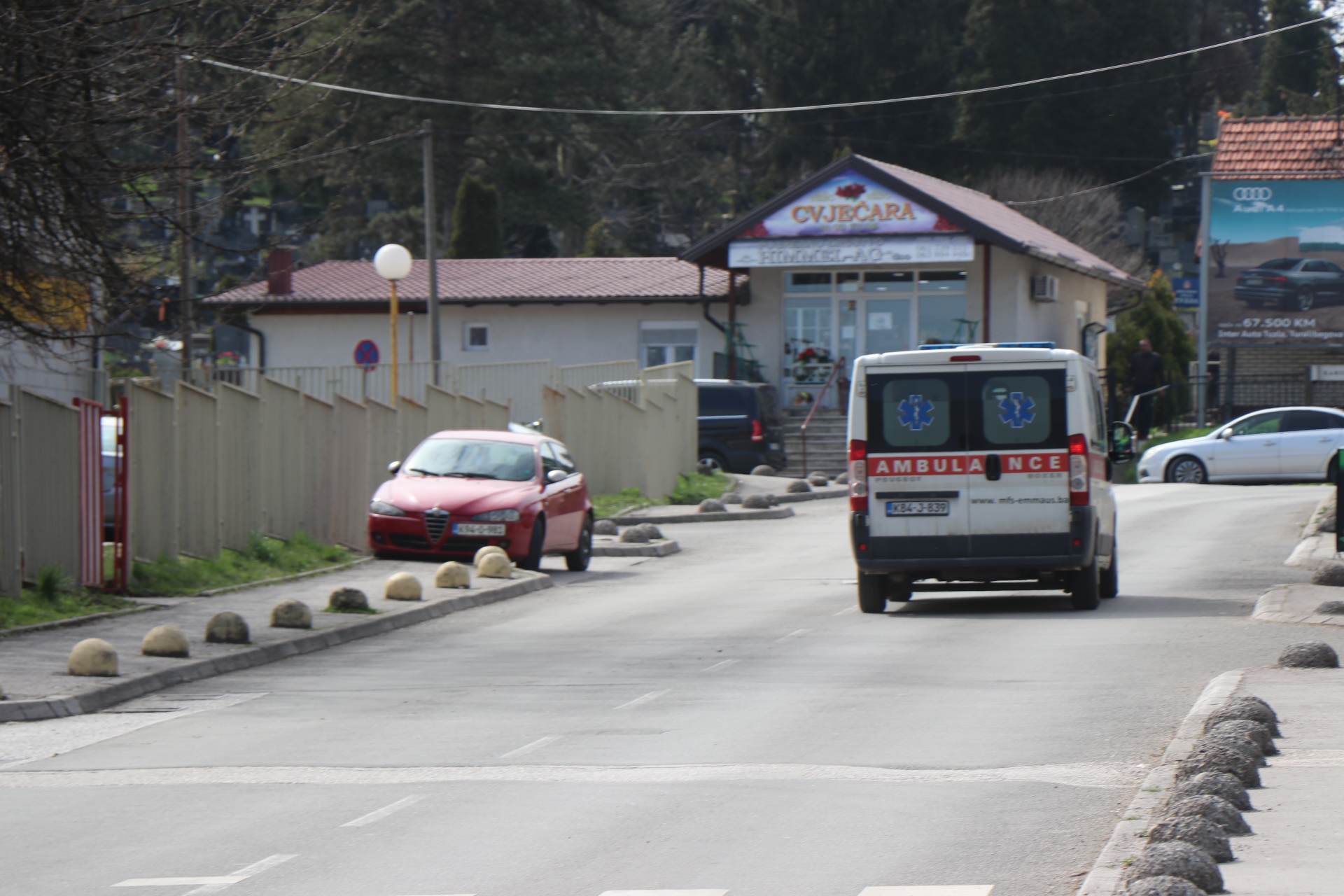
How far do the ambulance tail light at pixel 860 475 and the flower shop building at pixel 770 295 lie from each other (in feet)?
92.2

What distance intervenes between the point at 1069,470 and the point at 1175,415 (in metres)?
34.7

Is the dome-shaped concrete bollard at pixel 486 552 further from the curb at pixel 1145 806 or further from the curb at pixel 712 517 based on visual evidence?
the curb at pixel 1145 806

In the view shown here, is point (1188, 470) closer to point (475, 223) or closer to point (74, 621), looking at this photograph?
point (74, 621)

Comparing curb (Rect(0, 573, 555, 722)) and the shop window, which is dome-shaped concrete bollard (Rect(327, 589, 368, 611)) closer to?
curb (Rect(0, 573, 555, 722))

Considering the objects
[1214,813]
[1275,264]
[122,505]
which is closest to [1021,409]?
[122,505]

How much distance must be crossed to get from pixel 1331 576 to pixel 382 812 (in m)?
12.4

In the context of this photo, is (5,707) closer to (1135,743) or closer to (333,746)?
(333,746)

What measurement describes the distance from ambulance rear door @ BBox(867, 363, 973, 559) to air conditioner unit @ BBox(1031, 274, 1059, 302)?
31.8 metres

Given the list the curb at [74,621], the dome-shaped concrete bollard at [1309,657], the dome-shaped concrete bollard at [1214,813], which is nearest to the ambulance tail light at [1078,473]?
the dome-shaped concrete bollard at [1309,657]

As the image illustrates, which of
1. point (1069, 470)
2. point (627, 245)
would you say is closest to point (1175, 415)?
point (627, 245)

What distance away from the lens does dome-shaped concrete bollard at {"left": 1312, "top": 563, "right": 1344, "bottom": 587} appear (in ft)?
61.4

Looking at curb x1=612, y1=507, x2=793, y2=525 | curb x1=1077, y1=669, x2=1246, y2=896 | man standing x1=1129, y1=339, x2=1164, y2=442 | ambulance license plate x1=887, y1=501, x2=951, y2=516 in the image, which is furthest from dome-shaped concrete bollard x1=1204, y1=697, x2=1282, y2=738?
man standing x1=1129, y1=339, x2=1164, y2=442

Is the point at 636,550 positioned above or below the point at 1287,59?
below

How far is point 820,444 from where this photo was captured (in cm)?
4469
